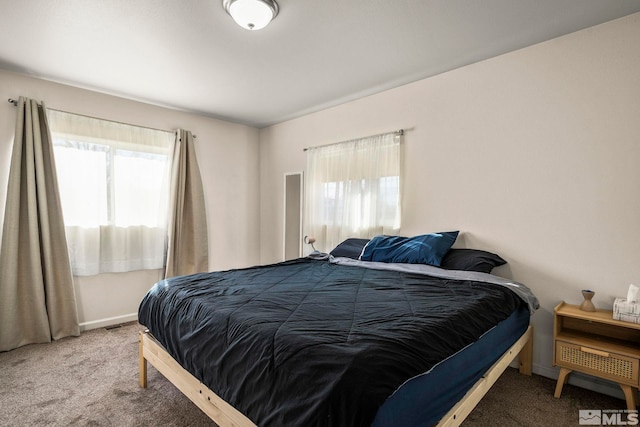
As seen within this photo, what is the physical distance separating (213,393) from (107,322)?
2701 mm

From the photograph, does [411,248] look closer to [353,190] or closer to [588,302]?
[353,190]

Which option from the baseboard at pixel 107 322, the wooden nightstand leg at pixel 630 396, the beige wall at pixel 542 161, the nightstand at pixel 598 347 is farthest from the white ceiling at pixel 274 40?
the baseboard at pixel 107 322

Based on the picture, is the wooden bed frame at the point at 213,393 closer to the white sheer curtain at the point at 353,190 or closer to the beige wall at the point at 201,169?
the white sheer curtain at the point at 353,190

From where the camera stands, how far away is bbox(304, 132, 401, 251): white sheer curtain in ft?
10.7

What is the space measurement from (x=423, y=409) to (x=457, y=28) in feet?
7.54

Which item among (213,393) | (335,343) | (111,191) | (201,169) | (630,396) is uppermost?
(201,169)

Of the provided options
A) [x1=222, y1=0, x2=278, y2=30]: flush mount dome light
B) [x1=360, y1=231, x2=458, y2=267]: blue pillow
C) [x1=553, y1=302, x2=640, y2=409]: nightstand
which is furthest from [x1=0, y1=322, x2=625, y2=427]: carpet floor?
[x1=222, y1=0, x2=278, y2=30]: flush mount dome light

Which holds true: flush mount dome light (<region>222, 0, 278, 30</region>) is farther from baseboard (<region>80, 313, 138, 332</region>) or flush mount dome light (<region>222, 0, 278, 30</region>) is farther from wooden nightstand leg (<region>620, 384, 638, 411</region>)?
baseboard (<region>80, 313, 138, 332</region>)

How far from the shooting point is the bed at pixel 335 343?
1.04m

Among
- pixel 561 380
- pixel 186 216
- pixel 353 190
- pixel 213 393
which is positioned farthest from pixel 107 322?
pixel 561 380

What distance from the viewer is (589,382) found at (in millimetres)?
2217

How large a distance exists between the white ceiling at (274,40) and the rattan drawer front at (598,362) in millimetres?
2113

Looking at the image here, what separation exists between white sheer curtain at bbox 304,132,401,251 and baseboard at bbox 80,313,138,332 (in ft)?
7.20

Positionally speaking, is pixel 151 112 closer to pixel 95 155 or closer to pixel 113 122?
pixel 113 122
